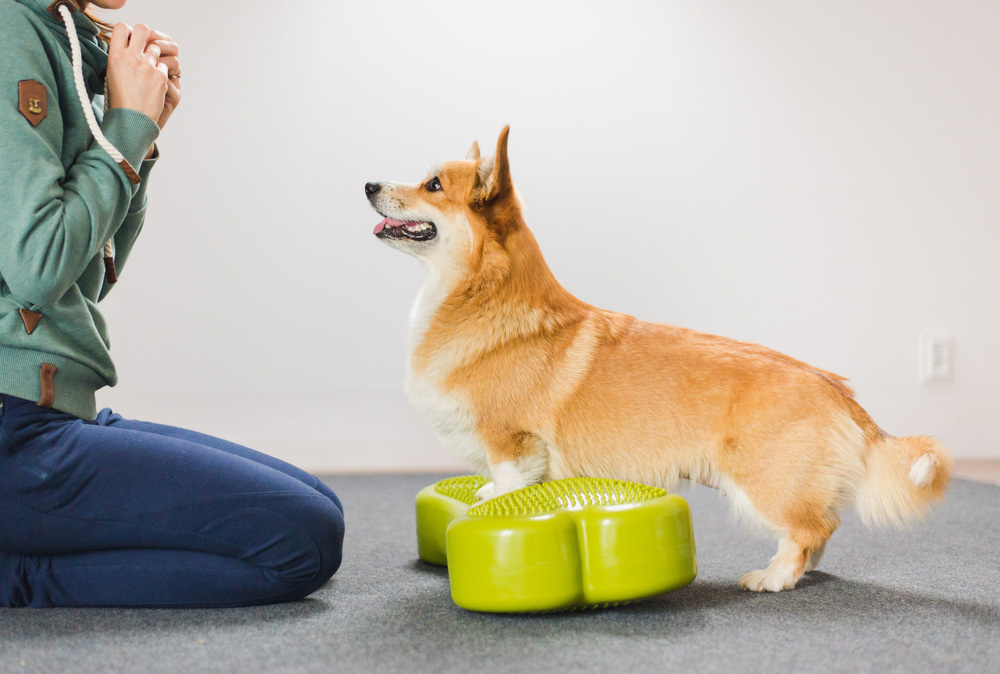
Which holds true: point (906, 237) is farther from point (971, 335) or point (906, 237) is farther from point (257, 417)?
point (257, 417)

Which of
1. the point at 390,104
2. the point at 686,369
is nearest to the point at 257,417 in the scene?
the point at 390,104

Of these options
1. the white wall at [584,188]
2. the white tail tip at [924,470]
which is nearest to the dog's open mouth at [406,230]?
the white tail tip at [924,470]

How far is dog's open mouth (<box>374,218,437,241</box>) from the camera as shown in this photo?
6.31 ft

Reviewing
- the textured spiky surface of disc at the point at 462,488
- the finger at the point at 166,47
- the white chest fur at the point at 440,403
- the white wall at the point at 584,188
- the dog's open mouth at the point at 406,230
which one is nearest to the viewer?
the finger at the point at 166,47

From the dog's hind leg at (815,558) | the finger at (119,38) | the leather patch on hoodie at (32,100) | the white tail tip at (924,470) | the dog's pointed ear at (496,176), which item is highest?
the finger at (119,38)

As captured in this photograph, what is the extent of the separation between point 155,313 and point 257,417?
0.66 m

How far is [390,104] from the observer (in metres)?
3.81

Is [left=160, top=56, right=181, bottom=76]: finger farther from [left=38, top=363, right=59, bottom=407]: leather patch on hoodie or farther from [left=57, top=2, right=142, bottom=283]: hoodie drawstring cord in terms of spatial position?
[left=38, top=363, right=59, bottom=407]: leather patch on hoodie

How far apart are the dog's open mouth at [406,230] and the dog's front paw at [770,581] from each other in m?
1.02

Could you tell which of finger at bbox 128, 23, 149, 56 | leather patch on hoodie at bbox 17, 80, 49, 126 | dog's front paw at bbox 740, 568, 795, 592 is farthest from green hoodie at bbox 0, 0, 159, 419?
dog's front paw at bbox 740, 568, 795, 592

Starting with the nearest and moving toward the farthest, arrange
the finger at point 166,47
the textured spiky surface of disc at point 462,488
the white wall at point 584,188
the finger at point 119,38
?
the finger at point 119,38 < the finger at point 166,47 < the textured spiky surface of disc at point 462,488 < the white wall at point 584,188

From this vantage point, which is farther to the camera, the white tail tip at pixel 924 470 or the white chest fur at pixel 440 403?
the white chest fur at pixel 440 403

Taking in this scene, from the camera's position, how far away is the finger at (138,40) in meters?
1.61

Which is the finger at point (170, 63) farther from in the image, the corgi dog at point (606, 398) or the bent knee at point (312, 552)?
the bent knee at point (312, 552)
